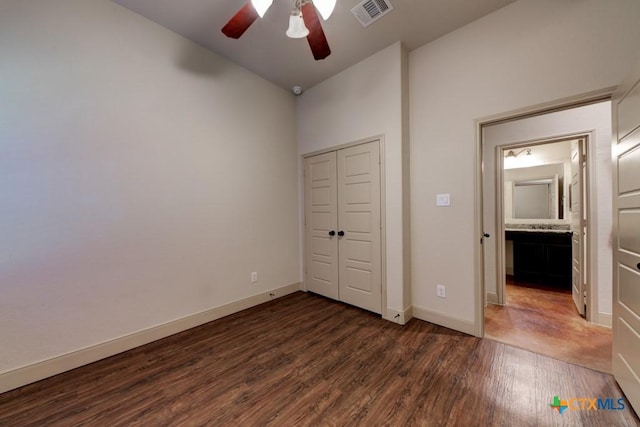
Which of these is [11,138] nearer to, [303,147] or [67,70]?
[67,70]

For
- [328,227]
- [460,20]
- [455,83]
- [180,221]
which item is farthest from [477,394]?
[460,20]

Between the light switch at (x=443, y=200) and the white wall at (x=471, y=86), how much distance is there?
0.04 meters

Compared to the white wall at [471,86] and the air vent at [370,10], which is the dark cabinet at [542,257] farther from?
the air vent at [370,10]

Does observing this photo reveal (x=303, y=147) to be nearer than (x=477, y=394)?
No

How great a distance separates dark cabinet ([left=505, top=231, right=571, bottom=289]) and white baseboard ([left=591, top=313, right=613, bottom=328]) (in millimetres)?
1473

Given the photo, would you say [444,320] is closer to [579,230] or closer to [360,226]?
[360,226]

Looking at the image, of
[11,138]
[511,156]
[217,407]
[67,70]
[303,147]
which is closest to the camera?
[217,407]

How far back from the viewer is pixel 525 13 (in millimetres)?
2062

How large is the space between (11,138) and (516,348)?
435cm

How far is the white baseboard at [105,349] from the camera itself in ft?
5.64

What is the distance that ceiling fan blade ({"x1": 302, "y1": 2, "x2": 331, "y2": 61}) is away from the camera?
1.62 metres

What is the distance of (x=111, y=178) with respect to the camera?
6.93ft

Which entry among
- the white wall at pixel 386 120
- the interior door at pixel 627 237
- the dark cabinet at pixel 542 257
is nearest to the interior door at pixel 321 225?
the white wall at pixel 386 120

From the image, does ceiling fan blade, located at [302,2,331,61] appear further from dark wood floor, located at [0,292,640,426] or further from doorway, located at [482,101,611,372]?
dark wood floor, located at [0,292,640,426]
